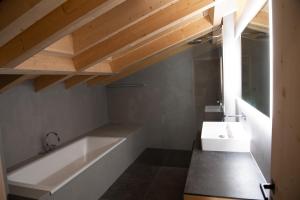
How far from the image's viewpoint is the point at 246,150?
6.74ft

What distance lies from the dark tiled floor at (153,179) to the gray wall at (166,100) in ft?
1.38

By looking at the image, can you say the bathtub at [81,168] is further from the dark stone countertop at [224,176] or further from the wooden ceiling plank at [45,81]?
the dark stone countertop at [224,176]

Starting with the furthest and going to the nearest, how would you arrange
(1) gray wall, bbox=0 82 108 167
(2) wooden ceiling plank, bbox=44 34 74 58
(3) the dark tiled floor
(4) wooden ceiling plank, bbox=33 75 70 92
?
(3) the dark tiled floor, (4) wooden ceiling plank, bbox=33 75 70 92, (1) gray wall, bbox=0 82 108 167, (2) wooden ceiling plank, bbox=44 34 74 58

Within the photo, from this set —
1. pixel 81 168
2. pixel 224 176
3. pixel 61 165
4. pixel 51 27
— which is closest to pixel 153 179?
pixel 81 168

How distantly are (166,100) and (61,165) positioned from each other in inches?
93.1

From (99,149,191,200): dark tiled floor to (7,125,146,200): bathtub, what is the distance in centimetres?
14

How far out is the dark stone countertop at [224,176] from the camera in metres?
1.35

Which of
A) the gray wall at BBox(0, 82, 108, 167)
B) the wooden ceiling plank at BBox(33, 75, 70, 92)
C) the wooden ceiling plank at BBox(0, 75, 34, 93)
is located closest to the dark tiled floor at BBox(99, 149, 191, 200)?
the gray wall at BBox(0, 82, 108, 167)

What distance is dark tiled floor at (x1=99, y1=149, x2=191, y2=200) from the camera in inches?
114

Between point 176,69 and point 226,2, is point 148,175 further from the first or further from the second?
point 226,2

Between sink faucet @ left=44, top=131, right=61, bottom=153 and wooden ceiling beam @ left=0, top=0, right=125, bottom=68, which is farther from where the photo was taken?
sink faucet @ left=44, top=131, right=61, bottom=153

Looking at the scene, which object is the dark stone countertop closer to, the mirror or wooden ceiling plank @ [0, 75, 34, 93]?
the mirror

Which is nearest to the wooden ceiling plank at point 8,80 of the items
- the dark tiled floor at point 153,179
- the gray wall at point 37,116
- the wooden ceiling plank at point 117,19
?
the gray wall at point 37,116

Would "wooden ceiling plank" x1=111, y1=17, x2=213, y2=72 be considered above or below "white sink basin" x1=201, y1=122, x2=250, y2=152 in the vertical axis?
above
